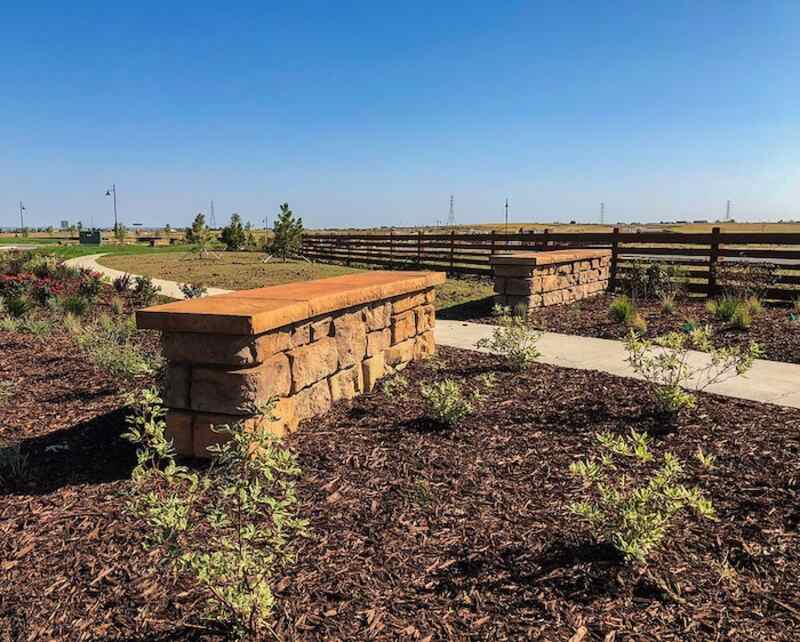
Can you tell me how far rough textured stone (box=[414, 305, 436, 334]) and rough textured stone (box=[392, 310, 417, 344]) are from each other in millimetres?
86

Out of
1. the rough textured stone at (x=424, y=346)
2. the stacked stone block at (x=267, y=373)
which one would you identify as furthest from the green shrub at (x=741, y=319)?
the stacked stone block at (x=267, y=373)

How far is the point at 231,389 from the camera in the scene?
3584mm

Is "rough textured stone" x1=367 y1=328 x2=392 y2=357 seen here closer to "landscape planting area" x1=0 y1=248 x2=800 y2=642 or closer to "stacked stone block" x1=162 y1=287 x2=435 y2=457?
"stacked stone block" x1=162 y1=287 x2=435 y2=457

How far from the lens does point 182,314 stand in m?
3.60

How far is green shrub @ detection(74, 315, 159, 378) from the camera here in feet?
17.0

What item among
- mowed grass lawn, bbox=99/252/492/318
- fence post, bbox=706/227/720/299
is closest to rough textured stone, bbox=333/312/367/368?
mowed grass lawn, bbox=99/252/492/318

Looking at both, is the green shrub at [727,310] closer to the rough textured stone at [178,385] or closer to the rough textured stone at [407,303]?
the rough textured stone at [407,303]

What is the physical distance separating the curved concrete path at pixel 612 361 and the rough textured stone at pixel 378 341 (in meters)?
1.79

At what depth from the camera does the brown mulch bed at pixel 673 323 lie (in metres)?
7.28

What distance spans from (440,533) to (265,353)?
146 cm

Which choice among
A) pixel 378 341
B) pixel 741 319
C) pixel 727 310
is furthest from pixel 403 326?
pixel 727 310

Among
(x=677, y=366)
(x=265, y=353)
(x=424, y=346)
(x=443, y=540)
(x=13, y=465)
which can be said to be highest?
(x=265, y=353)

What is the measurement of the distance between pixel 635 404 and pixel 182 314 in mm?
3424

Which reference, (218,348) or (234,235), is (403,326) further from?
(234,235)
